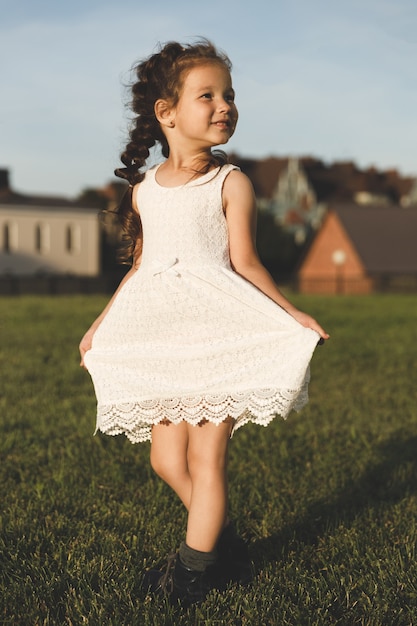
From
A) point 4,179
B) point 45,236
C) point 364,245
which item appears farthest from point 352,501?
point 4,179

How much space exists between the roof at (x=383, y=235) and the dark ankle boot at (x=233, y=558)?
4439cm

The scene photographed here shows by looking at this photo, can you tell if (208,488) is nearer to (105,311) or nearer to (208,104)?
(105,311)

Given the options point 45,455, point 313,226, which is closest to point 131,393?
point 45,455

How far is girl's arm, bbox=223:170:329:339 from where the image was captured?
284cm

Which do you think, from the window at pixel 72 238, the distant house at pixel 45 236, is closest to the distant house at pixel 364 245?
the distant house at pixel 45 236

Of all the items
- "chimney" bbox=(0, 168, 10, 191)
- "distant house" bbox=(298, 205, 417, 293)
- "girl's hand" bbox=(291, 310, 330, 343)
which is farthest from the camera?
"chimney" bbox=(0, 168, 10, 191)

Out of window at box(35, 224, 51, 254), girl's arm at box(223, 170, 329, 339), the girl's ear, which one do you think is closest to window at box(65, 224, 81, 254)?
window at box(35, 224, 51, 254)

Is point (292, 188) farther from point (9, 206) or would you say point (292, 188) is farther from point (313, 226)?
point (9, 206)

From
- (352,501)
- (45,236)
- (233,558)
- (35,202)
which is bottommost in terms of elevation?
(45,236)

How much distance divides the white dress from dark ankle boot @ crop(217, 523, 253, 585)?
47 centimetres

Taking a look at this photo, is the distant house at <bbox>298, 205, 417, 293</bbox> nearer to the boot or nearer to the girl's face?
the girl's face

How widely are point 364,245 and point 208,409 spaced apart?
1823 inches

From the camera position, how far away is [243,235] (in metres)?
2.84

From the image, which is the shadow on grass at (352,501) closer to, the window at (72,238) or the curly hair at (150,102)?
the curly hair at (150,102)
